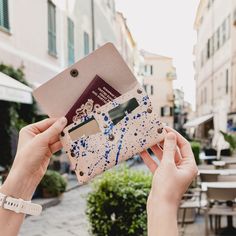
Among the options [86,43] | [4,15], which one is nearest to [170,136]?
[4,15]

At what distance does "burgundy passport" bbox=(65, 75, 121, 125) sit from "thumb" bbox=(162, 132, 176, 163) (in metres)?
0.17

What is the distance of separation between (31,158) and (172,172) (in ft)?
1.28

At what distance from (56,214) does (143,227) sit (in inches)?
179

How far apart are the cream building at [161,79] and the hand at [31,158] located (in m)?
46.0

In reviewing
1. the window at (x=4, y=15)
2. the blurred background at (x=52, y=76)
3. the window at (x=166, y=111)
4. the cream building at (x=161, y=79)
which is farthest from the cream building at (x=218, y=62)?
the cream building at (x=161, y=79)

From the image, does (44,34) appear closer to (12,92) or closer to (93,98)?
(12,92)

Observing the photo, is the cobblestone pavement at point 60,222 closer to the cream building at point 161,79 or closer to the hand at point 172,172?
the hand at point 172,172

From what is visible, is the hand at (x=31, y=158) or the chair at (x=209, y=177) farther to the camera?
the chair at (x=209, y=177)

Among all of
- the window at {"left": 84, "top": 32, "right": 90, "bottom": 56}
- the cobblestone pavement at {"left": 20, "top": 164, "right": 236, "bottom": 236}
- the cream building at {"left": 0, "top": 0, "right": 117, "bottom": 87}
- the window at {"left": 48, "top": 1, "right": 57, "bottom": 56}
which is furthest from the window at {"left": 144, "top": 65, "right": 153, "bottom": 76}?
the cobblestone pavement at {"left": 20, "top": 164, "right": 236, "bottom": 236}


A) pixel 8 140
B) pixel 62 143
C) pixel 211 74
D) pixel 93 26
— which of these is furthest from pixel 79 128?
pixel 211 74

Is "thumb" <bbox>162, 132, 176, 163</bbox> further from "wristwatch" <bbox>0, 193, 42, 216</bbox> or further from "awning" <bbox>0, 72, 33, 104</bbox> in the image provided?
"awning" <bbox>0, 72, 33, 104</bbox>

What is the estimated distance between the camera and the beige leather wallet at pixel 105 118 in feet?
3.65

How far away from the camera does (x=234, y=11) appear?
1847 centimetres

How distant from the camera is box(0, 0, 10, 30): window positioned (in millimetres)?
9344
